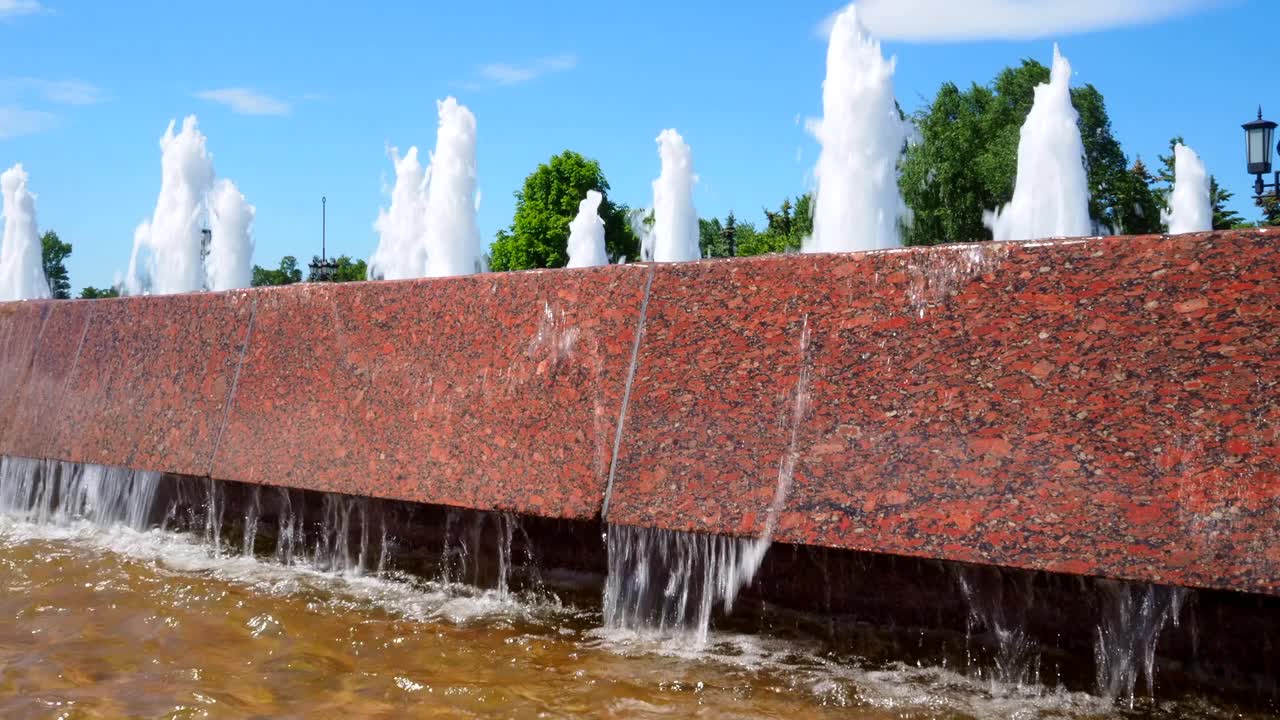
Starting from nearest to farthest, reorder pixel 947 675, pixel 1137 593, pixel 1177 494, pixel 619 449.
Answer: pixel 1177 494 < pixel 1137 593 < pixel 947 675 < pixel 619 449

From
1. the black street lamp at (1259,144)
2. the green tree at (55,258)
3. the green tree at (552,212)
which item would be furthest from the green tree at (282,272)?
the black street lamp at (1259,144)

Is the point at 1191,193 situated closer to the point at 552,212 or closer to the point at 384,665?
the point at 552,212

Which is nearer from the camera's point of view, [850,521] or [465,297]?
[850,521]

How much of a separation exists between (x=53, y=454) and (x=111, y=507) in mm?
337

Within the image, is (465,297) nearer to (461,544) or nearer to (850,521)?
(461,544)

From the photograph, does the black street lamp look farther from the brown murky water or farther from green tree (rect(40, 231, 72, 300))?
green tree (rect(40, 231, 72, 300))

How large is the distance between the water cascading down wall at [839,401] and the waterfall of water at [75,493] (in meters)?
0.86

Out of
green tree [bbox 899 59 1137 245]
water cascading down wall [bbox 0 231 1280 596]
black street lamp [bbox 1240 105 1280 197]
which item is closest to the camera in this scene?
water cascading down wall [bbox 0 231 1280 596]

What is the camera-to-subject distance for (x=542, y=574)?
3533mm

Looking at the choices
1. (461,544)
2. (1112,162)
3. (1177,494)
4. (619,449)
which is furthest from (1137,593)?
(1112,162)

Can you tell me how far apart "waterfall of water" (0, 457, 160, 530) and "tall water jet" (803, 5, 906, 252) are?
1753 centimetres

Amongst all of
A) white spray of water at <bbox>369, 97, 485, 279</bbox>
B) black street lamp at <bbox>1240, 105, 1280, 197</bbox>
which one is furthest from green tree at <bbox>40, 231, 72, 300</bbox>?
black street lamp at <bbox>1240, 105, 1280, 197</bbox>

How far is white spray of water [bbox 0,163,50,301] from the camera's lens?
30781 mm

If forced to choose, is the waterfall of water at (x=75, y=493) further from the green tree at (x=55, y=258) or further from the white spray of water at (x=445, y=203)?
the green tree at (x=55, y=258)
